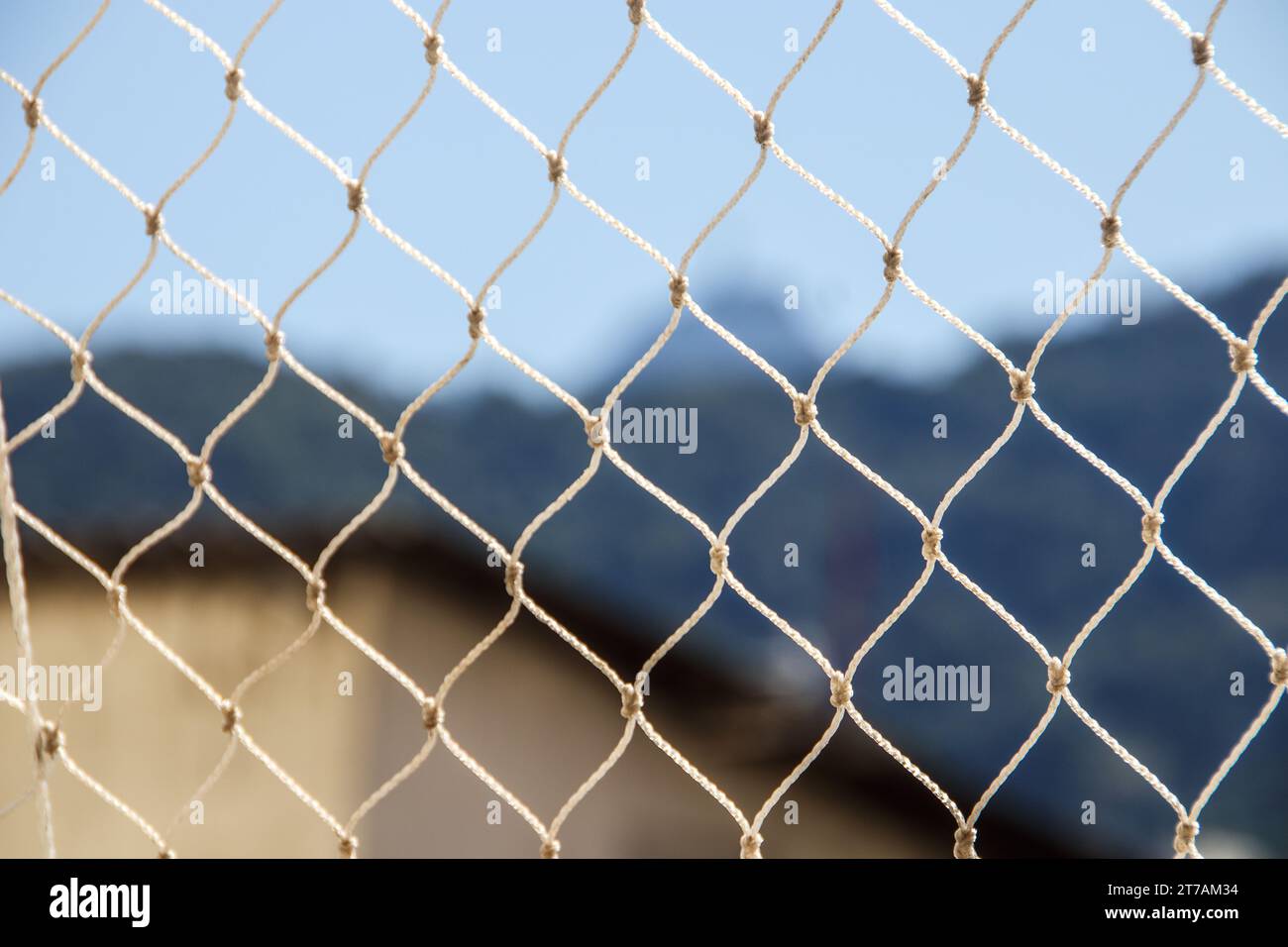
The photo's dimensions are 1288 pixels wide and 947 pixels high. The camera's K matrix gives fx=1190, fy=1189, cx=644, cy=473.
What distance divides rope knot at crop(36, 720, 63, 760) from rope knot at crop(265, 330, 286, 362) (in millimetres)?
381

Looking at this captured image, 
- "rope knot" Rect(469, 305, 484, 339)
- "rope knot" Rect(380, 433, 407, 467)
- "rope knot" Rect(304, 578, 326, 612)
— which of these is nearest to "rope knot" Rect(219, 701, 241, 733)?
"rope knot" Rect(304, 578, 326, 612)

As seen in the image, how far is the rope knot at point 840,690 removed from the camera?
1011mm

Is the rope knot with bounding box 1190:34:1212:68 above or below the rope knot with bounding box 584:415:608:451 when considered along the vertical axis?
above

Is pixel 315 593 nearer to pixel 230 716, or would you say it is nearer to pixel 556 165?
pixel 230 716

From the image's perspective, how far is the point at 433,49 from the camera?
110cm

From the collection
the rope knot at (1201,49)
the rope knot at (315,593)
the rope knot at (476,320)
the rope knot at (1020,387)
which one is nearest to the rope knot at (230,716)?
the rope knot at (315,593)

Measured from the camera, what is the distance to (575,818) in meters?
3.62

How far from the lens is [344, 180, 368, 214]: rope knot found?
1113 mm

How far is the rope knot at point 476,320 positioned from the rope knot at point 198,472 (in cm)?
28

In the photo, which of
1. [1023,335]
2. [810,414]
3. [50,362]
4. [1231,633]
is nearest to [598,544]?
[1023,335]

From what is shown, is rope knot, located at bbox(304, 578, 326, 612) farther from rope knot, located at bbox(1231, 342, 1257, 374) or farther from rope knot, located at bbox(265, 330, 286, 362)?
rope knot, located at bbox(1231, 342, 1257, 374)

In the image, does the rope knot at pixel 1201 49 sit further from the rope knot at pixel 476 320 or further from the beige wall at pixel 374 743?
the beige wall at pixel 374 743

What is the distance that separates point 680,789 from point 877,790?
28.5 inches
